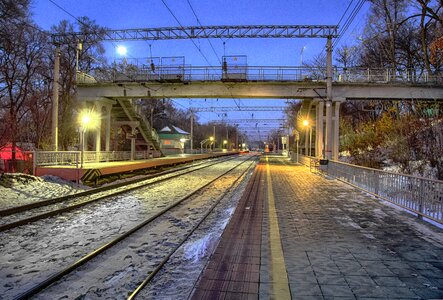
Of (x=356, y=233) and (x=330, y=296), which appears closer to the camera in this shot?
(x=330, y=296)

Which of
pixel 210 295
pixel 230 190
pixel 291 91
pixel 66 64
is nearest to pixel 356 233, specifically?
pixel 210 295

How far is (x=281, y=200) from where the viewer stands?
40.1 feet

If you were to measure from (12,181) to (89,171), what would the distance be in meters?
3.31

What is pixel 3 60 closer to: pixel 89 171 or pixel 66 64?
pixel 66 64

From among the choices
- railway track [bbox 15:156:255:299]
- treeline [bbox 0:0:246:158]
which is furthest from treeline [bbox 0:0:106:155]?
railway track [bbox 15:156:255:299]

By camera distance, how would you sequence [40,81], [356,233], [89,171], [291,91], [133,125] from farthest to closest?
[40,81], [133,125], [291,91], [89,171], [356,233]

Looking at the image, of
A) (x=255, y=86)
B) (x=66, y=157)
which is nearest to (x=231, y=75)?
(x=255, y=86)

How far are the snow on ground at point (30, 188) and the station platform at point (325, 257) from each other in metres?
7.45

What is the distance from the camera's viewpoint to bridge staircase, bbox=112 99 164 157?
3286cm

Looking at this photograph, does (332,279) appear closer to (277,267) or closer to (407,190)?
(277,267)

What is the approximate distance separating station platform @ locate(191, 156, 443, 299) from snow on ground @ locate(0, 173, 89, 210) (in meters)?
7.45

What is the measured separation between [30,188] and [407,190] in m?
13.3

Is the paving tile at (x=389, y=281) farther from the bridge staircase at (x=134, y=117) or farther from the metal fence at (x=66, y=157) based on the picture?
the bridge staircase at (x=134, y=117)

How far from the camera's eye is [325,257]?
18.9ft
